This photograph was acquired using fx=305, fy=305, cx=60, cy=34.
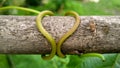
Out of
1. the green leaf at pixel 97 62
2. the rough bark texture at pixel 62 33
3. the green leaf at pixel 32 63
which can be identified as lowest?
the green leaf at pixel 32 63

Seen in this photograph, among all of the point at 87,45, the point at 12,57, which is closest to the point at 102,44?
the point at 87,45

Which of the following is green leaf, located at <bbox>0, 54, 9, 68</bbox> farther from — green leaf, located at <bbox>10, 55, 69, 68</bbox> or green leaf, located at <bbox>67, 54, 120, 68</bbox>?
green leaf, located at <bbox>67, 54, 120, 68</bbox>

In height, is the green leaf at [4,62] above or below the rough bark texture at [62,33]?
below

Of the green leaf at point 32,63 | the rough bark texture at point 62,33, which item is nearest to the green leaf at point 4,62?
the green leaf at point 32,63

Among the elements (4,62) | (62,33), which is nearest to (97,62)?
(62,33)

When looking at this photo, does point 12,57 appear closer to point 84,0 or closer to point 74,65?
point 74,65

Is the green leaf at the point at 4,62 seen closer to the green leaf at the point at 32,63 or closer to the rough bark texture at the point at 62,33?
the green leaf at the point at 32,63

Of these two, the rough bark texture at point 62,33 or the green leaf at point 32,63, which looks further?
the green leaf at point 32,63

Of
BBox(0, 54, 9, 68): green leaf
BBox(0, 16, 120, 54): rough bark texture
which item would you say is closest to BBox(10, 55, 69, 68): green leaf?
BBox(0, 54, 9, 68): green leaf
